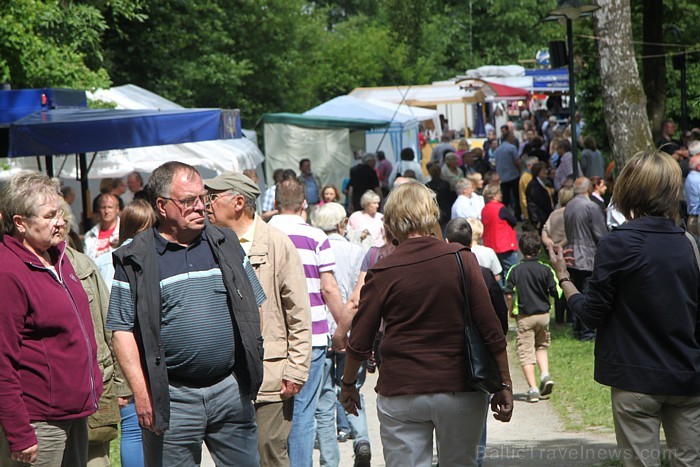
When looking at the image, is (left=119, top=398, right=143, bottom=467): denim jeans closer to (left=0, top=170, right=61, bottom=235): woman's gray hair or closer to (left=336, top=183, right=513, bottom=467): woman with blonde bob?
(left=0, top=170, right=61, bottom=235): woman's gray hair

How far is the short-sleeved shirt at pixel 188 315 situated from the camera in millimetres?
4141

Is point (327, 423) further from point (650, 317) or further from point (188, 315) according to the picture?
point (650, 317)

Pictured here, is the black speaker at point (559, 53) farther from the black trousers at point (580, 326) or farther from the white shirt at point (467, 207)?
the black trousers at point (580, 326)

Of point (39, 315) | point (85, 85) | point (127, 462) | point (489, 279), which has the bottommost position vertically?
point (127, 462)

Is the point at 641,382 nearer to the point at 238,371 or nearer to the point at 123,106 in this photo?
the point at 238,371

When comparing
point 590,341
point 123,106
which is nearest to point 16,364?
point 590,341

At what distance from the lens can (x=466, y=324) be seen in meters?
4.24

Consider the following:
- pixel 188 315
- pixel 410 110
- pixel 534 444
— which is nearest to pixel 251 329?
pixel 188 315

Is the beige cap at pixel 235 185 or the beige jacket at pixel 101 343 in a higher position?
the beige cap at pixel 235 185

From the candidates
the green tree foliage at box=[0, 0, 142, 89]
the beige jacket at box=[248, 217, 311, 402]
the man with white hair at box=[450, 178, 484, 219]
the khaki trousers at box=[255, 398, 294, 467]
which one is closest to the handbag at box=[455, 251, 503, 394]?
the beige jacket at box=[248, 217, 311, 402]

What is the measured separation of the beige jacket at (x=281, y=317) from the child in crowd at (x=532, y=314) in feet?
15.1

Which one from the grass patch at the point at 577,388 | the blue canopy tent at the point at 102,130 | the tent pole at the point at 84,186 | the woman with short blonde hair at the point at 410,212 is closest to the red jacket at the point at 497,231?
the grass patch at the point at 577,388

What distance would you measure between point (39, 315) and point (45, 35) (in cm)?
1227

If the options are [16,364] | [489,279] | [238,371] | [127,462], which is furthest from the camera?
Result: [489,279]
